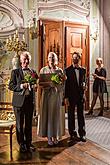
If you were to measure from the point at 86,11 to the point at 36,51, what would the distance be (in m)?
1.87

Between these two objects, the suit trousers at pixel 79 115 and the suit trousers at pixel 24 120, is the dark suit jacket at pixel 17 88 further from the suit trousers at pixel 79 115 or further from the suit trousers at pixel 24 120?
the suit trousers at pixel 79 115

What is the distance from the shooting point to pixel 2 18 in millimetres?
6812

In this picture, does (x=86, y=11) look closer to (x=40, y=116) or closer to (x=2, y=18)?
(x=2, y=18)

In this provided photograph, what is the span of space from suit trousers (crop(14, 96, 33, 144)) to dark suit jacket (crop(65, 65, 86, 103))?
786 millimetres

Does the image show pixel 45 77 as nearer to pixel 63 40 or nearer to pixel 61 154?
pixel 61 154

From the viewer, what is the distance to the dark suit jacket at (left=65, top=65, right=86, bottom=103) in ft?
15.2

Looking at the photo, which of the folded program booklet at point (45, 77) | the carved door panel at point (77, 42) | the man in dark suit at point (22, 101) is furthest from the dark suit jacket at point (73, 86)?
the carved door panel at point (77, 42)

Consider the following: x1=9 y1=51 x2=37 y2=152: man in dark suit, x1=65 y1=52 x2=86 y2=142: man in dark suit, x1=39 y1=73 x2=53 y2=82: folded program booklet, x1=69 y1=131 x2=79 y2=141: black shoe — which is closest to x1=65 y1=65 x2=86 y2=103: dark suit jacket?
x1=65 y1=52 x2=86 y2=142: man in dark suit

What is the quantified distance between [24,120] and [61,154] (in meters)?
0.71

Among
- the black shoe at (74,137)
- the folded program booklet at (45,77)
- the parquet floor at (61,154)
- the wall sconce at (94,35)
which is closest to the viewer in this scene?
the parquet floor at (61,154)

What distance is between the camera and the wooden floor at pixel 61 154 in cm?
368

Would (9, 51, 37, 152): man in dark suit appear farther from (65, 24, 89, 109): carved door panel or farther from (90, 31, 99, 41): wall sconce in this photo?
(90, 31, 99, 41): wall sconce

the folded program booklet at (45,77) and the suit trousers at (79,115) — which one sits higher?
the folded program booklet at (45,77)

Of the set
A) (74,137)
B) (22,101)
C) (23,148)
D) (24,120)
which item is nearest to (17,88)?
(22,101)
